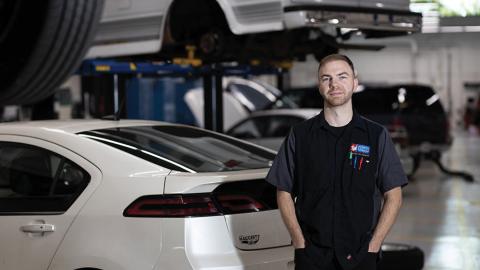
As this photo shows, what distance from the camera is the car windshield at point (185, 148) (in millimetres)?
3764

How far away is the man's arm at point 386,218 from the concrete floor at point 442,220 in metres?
3.19

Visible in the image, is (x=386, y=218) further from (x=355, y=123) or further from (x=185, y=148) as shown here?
(x=185, y=148)

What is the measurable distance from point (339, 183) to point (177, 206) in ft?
2.66

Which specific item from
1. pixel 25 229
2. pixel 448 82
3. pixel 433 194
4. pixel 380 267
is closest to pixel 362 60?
pixel 448 82

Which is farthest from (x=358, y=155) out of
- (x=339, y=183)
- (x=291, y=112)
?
(x=291, y=112)

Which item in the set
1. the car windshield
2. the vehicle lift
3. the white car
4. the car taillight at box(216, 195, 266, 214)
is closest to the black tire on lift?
the car windshield

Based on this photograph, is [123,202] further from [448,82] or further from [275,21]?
[448,82]

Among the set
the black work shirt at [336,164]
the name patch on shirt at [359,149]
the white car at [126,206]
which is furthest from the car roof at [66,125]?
the name patch on shirt at [359,149]

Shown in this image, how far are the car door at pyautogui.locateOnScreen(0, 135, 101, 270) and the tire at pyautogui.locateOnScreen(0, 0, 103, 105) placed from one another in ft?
0.94

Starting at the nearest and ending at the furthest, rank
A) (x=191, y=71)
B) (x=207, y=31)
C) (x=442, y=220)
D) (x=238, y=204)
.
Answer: (x=238, y=204) → (x=207, y=31) → (x=191, y=71) → (x=442, y=220)

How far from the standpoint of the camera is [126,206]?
3.49 m

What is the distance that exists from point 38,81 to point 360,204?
1884 millimetres

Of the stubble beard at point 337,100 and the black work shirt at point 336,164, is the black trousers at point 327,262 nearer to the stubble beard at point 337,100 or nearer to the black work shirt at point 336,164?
the black work shirt at point 336,164

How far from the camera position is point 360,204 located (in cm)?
291
